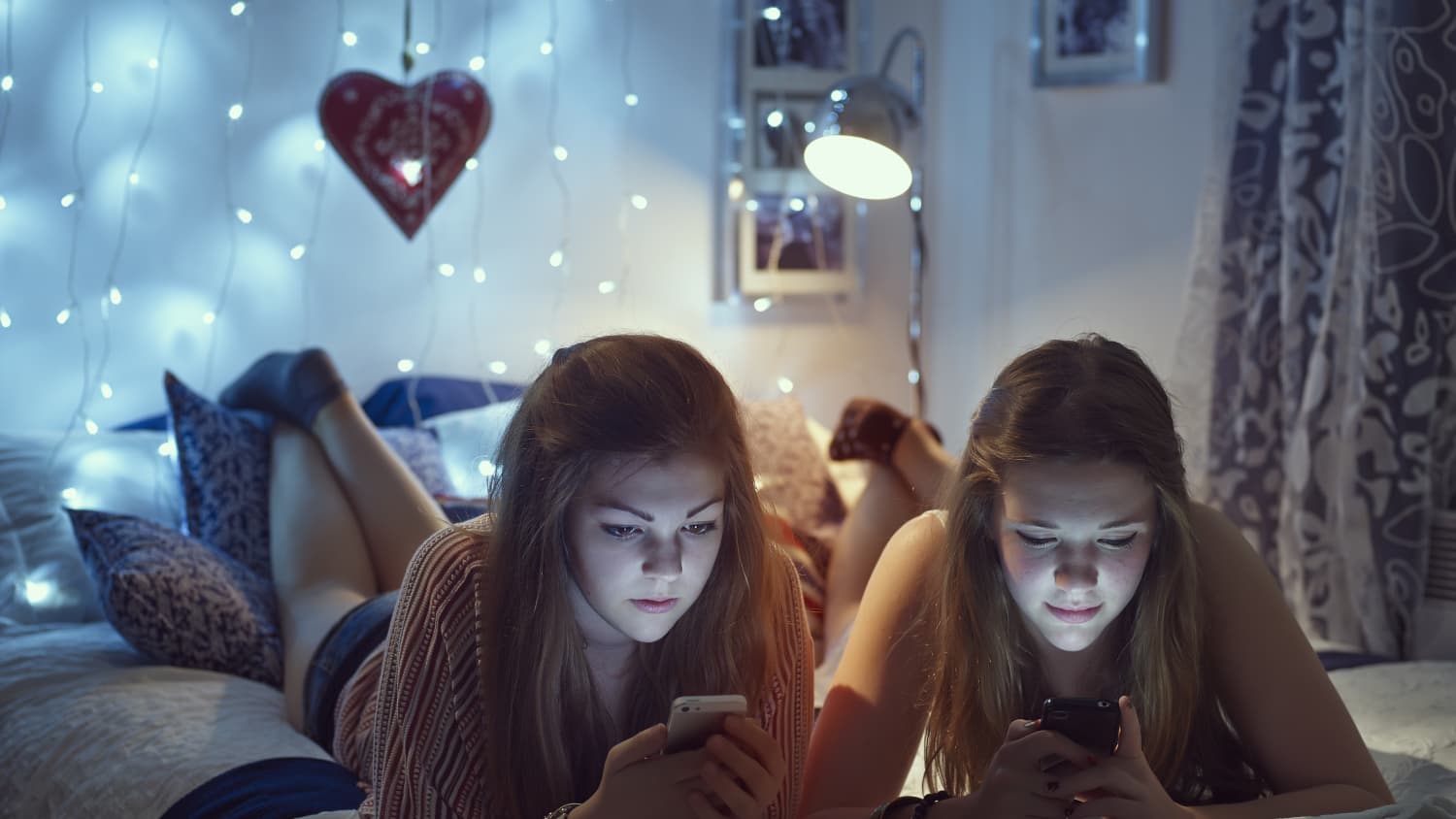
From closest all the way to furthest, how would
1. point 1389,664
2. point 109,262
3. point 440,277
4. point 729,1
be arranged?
point 1389,664, point 109,262, point 440,277, point 729,1

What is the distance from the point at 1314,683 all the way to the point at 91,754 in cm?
138

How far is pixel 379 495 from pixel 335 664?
454 mm

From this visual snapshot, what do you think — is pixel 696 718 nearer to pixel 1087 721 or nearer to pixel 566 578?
pixel 566 578

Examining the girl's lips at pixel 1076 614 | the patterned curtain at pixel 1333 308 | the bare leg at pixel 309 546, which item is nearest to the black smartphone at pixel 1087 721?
the girl's lips at pixel 1076 614

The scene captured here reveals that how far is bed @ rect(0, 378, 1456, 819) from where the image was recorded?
1508 millimetres

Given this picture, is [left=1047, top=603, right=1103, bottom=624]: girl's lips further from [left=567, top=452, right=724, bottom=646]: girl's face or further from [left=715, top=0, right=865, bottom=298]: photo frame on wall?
[left=715, top=0, right=865, bottom=298]: photo frame on wall

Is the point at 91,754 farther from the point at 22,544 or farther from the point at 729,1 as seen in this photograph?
the point at 729,1

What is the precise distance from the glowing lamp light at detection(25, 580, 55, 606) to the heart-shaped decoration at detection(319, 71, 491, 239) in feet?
3.30

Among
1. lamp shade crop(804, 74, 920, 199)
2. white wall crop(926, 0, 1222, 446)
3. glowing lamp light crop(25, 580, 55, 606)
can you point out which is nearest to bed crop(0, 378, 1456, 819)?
glowing lamp light crop(25, 580, 55, 606)

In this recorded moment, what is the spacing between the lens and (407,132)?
107 inches

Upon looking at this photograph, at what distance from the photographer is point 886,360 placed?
3555mm

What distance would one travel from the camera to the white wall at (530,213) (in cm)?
257

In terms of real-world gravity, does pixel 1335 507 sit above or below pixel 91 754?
above

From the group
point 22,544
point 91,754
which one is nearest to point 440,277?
point 22,544
